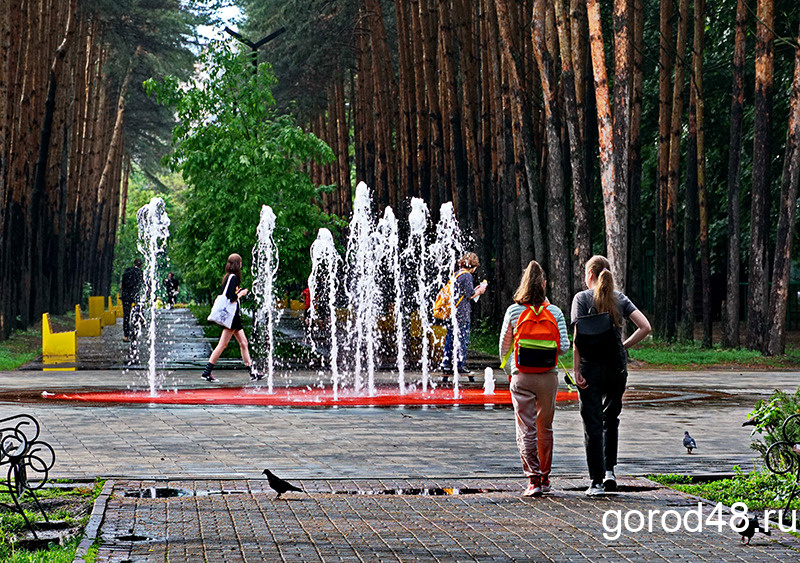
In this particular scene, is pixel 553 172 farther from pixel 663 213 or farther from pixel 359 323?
pixel 359 323

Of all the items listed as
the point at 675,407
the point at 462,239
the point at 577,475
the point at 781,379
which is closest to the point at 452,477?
the point at 577,475

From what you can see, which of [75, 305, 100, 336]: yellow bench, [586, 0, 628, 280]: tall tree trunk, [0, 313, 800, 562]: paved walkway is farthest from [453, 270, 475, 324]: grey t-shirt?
[75, 305, 100, 336]: yellow bench

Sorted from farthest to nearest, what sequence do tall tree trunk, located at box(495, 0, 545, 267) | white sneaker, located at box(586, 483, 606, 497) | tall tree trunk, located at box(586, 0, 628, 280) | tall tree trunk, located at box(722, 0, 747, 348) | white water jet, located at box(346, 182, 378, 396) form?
tall tree trunk, located at box(495, 0, 545, 267) → tall tree trunk, located at box(722, 0, 747, 348) → tall tree trunk, located at box(586, 0, 628, 280) → white water jet, located at box(346, 182, 378, 396) → white sneaker, located at box(586, 483, 606, 497)

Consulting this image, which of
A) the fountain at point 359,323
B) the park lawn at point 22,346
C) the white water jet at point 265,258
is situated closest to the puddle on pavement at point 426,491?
the fountain at point 359,323

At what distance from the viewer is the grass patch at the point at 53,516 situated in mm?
6914

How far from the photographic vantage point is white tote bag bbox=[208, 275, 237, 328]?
18922mm

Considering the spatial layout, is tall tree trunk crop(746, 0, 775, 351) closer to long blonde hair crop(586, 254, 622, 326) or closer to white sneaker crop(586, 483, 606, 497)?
long blonde hair crop(586, 254, 622, 326)

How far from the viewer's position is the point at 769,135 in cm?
2538

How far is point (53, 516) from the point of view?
8.14 meters

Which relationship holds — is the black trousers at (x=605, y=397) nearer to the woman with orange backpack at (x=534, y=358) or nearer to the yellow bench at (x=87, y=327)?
the woman with orange backpack at (x=534, y=358)

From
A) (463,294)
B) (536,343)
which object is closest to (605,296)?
(536,343)

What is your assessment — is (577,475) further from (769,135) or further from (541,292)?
(769,135)

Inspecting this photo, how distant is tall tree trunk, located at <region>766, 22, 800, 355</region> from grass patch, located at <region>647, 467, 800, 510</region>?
51.4 ft

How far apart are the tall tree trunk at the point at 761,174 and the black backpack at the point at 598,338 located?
1660cm
